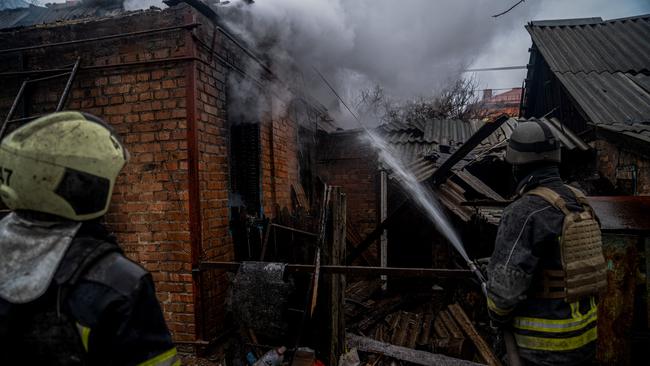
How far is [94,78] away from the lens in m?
3.36

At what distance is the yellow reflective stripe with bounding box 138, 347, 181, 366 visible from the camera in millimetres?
1101

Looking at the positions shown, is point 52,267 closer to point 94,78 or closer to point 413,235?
point 94,78

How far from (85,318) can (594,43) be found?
10175 mm

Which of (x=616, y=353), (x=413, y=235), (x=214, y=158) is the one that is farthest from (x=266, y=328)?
(x=413, y=235)

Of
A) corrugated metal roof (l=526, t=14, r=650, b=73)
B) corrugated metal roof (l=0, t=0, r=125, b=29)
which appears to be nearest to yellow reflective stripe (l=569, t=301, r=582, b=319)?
corrugated metal roof (l=526, t=14, r=650, b=73)

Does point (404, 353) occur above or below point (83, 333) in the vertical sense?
below

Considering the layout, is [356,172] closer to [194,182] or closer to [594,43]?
[194,182]

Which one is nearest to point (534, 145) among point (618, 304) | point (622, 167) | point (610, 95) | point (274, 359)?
point (618, 304)

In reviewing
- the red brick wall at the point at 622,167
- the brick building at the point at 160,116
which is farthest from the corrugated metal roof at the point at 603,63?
the brick building at the point at 160,116

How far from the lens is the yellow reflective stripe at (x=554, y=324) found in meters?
2.02

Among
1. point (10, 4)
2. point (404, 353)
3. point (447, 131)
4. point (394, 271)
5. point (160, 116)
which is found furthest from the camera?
point (447, 131)

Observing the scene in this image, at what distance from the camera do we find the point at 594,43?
7.65 m

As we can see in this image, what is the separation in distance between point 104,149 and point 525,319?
2.42 metres

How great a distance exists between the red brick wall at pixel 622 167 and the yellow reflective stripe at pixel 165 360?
234 inches
